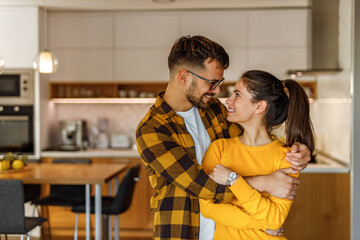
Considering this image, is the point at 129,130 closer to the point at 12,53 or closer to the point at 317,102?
the point at 12,53

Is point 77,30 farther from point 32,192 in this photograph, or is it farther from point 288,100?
point 288,100

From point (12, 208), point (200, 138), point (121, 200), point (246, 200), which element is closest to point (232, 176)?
point (246, 200)

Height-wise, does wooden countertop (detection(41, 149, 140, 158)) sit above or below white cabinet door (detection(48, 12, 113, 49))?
below

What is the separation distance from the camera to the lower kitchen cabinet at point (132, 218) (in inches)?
204

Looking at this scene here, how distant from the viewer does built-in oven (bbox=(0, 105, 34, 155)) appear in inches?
208

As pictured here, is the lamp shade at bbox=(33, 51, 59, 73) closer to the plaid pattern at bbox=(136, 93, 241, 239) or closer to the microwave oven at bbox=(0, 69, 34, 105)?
the microwave oven at bbox=(0, 69, 34, 105)

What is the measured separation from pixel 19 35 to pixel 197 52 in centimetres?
391

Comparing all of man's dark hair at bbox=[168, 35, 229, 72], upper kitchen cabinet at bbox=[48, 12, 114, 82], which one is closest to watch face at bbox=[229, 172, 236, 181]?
man's dark hair at bbox=[168, 35, 229, 72]

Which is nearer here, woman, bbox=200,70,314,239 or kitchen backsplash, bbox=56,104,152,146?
woman, bbox=200,70,314,239

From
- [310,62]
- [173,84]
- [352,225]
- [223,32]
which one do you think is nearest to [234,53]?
[223,32]

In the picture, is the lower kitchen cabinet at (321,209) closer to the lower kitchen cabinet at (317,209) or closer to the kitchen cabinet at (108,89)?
the lower kitchen cabinet at (317,209)

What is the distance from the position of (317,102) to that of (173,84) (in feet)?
12.1

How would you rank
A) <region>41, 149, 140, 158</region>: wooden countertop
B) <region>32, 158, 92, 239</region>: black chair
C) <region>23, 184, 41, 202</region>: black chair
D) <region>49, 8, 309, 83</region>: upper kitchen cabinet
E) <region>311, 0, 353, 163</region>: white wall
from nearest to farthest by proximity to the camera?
<region>311, 0, 353, 163</region>: white wall
<region>32, 158, 92, 239</region>: black chair
<region>23, 184, 41, 202</region>: black chair
<region>41, 149, 140, 158</region>: wooden countertop
<region>49, 8, 309, 83</region>: upper kitchen cabinet

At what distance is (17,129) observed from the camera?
17.5 feet
